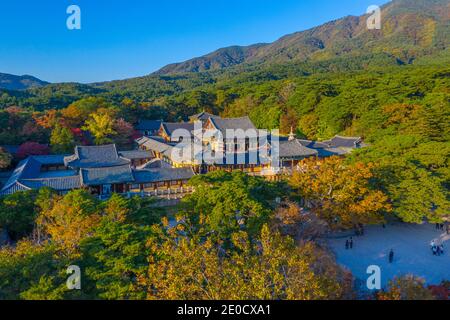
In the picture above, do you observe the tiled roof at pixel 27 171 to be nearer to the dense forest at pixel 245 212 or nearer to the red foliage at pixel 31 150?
the dense forest at pixel 245 212

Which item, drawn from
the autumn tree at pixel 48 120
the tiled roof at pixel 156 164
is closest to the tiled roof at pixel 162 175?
the tiled roof at pixel 156 164

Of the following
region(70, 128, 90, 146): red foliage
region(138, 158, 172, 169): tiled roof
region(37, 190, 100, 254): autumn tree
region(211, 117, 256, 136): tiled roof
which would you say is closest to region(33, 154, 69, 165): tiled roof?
region(70, 128, 90, 146): red foliage

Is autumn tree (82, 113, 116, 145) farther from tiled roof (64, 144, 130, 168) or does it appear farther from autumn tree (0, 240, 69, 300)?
autumn tree (0, 240, 69, 300)

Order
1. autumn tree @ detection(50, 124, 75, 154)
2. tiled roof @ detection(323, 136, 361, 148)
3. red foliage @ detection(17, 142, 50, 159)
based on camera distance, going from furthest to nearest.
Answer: tiled roof @ detection(323, 136, 361, 148) < autumn tree @ detection(50, 124, 75, 154) < red foliage @ detection(17, 142, 50, 159)

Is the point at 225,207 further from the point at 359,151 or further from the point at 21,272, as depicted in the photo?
the point at 359,151

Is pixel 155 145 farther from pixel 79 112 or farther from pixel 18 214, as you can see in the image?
pixel 18 214

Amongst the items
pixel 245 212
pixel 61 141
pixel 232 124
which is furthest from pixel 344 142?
pixel 61 141
